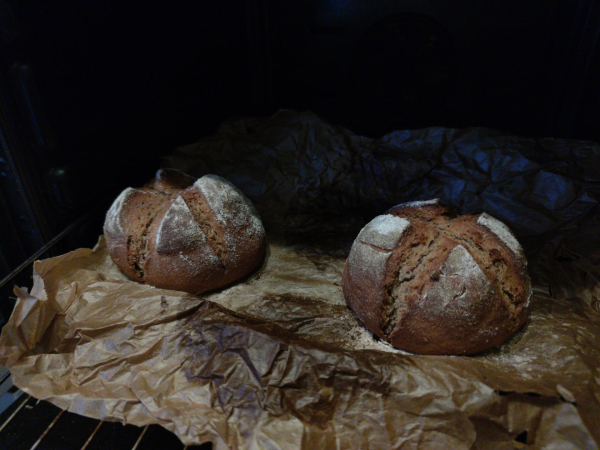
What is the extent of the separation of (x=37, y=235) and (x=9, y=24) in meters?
0.81

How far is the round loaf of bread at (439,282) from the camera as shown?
1.43m

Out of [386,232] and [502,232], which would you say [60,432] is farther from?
[502,232]

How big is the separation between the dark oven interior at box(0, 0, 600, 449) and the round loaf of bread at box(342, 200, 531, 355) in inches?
33.0

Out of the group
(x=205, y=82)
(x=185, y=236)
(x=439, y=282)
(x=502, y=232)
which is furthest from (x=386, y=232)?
(x=205, y=82)

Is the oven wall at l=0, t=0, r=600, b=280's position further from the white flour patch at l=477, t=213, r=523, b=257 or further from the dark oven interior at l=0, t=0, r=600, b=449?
the white flour patch at l=477, t=213, r=523, b=257

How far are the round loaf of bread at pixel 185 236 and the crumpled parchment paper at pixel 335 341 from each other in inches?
5.0

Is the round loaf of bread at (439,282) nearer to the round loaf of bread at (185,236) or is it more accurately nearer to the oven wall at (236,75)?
the round loaf of bread at (185,236)

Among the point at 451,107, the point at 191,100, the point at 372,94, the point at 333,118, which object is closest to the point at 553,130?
the point at 451,107

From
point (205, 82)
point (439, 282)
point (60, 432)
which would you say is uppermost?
point (205, 82)

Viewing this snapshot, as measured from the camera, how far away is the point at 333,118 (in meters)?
2.49

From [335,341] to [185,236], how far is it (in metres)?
0.77

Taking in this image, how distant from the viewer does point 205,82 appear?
8.10 feet

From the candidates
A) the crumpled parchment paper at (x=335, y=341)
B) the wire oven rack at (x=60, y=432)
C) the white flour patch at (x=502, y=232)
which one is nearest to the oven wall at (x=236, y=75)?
the crumpled parchment paper at (x=335, y=341)

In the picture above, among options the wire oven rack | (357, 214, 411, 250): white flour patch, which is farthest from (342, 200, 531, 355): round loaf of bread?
the wire oven rack
